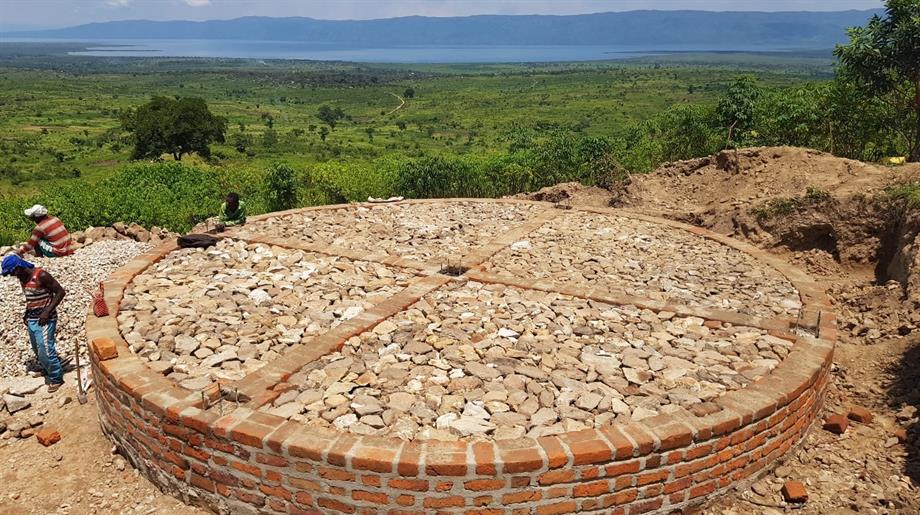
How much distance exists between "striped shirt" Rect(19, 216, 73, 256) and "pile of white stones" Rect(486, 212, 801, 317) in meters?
6.11

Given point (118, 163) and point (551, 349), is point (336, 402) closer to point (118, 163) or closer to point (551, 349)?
point (551, 349)

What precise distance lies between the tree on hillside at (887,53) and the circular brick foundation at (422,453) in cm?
960

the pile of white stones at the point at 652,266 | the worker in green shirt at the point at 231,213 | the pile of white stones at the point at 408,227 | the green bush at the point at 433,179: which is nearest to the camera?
the pile of white stones at the point at 652,266

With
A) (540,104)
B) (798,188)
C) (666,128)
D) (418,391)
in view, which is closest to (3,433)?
(418,391)

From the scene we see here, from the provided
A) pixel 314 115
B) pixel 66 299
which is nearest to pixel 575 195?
pixel 66 299

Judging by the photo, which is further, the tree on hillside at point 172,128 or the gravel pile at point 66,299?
the tree on hillside at point 172,128

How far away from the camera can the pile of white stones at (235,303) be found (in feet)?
18.5

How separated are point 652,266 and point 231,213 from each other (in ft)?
21.1

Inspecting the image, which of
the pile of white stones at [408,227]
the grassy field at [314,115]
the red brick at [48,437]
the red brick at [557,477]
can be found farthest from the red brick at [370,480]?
the grassy field at [314,115]

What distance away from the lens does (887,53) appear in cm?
1231

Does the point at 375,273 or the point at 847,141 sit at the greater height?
the point at 847,141

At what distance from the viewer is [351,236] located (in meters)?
9.64

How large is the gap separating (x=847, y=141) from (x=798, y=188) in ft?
16.3

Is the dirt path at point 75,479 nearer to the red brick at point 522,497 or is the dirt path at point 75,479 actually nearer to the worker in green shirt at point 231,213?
the red brick at point 522,497
